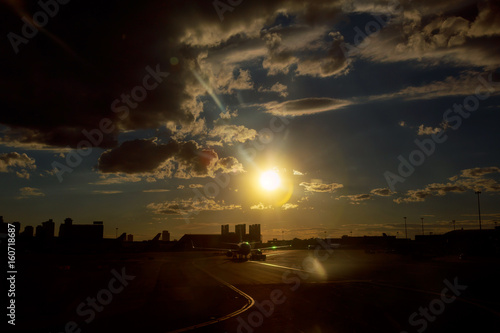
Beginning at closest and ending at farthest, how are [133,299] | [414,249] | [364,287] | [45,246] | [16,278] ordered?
[133,299] → [364,287] → [16,278] → [414,249] → [45,246]

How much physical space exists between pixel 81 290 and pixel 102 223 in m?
120

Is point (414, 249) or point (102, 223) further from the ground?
point (102, 223)

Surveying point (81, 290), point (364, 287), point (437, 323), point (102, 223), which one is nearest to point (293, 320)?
point (437, 323)

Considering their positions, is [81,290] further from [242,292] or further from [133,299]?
[242,292]

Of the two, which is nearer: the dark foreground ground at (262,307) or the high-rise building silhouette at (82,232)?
the dark foreground ground at (262,307)

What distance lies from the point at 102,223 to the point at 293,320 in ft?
460

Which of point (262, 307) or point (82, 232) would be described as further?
point (82, 232)

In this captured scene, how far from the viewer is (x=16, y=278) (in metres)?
43.2

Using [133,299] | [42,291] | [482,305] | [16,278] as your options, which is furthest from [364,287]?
[16,278]

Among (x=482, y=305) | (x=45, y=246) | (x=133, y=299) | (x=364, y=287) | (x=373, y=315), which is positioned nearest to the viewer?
(x=373, y=315)

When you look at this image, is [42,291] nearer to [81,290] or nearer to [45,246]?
[81,290]

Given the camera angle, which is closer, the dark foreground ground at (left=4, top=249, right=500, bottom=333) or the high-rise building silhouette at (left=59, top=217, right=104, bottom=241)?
the dark foreground ground at (left=4, top=249, right=500, bottom=333)

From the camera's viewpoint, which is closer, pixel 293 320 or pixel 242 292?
pixel 293 320

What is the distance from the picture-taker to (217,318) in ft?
69.3
